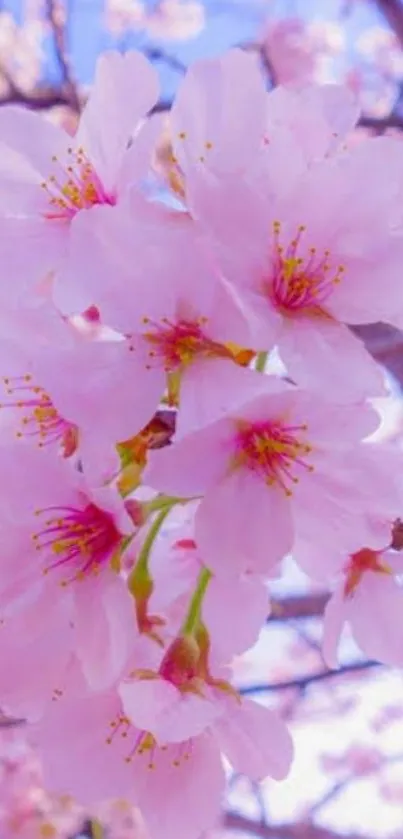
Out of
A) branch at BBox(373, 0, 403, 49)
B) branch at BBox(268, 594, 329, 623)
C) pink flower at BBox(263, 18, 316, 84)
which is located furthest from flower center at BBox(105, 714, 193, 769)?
pink flower at BBox(263, 18, 316, 84)

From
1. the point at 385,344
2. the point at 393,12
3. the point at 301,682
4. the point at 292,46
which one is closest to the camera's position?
the point at 385,344

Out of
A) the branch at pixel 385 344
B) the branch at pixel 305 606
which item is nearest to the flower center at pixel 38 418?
the branch at pixel 385 344

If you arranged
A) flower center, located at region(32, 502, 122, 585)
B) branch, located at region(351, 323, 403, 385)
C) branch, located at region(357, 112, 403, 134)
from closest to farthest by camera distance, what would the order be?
1. flower center, located at region(32, 502, 122, 585)
2. branch, located at region(351, 323, 403, 385)
3. branch, located at region(357, 112, 403, 134)

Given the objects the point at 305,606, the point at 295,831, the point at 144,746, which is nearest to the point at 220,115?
the point at 144,746

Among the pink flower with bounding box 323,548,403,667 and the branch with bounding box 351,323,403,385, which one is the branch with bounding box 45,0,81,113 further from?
the pink flower with bounding box 323,548,403,667

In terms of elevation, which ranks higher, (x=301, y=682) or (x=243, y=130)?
(x=243, y=130)

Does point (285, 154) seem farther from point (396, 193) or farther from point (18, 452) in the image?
point (18, 452)

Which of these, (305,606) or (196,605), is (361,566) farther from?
(305,606)
